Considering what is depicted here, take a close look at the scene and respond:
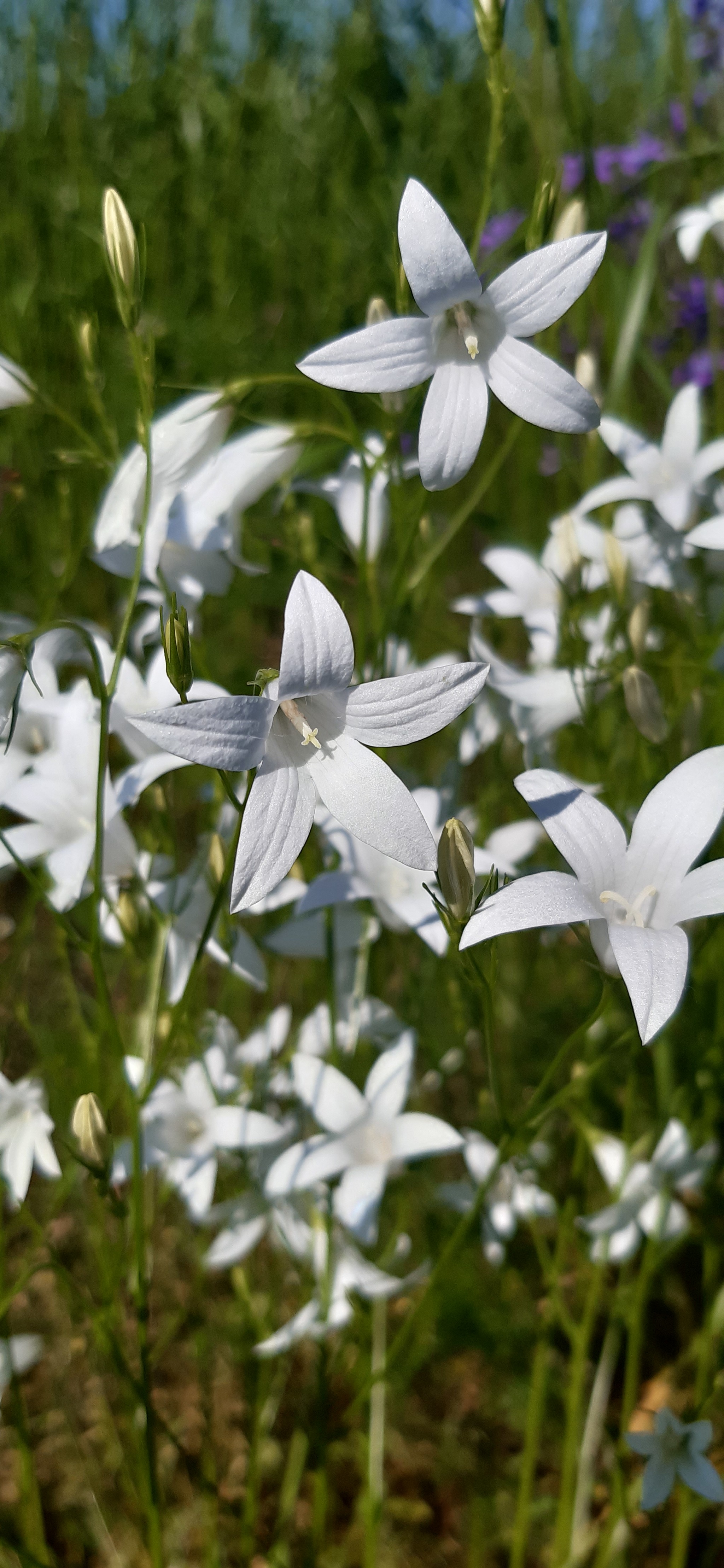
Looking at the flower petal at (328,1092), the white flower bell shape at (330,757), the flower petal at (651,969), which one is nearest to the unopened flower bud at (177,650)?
the white flower bell shape at (330,757)

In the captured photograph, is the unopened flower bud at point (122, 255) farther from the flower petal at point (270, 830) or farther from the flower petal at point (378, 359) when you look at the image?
the flower petal at point (270, 830)

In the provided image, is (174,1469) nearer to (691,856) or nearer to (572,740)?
(572,740)

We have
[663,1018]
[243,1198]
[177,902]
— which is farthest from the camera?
[243,1198]

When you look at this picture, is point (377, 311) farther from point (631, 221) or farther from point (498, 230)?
point (631, 221)

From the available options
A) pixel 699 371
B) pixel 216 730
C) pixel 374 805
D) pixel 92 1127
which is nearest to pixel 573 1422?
pixel 92 1127

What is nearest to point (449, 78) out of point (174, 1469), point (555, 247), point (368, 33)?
point (368, 33)

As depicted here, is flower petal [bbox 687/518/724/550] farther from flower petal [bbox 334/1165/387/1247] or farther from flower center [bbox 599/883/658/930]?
flower petal [bbox 334/1165/387/1247]
